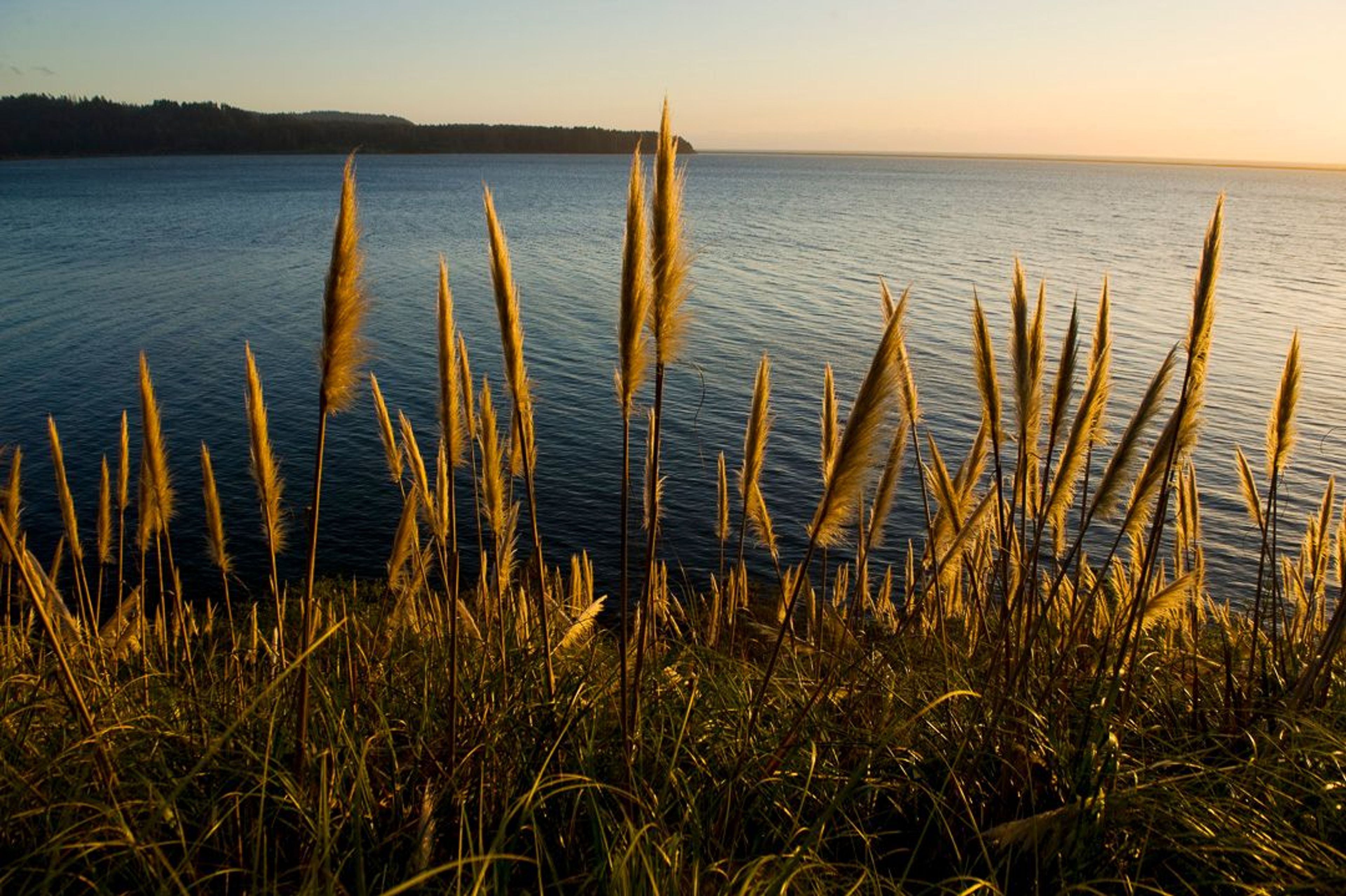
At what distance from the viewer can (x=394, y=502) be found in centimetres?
2084

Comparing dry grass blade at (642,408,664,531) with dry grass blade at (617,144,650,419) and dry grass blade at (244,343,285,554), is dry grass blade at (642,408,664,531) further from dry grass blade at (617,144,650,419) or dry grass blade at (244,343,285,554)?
dry grass blade at (244,343,285,554)

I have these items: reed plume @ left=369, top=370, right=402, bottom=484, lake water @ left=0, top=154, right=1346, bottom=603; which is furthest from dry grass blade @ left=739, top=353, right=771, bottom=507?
lake water @ left=0, top=154, right=1346, bottom=603

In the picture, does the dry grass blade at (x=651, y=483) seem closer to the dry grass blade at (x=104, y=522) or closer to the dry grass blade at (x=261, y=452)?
the dry grass blade at (x=261, y=452)

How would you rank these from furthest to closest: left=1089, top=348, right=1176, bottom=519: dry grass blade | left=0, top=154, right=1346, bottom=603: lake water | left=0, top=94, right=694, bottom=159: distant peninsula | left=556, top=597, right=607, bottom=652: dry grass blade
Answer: left=0, top=94, right=694, bottom=159: distant peninsula
left=0, top=154, right=1346, bottom=603: lake water
left=556, top=597, right=607, bottom=652: dry grass blade
left=1089, top=348, right=1176, bottom=519: dry grass blade

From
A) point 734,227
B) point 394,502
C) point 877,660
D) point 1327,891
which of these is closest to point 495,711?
point 877,660

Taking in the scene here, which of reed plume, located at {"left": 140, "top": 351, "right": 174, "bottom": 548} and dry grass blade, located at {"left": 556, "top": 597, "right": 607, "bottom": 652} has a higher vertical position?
reed plume, located at {"left": 140, "top": 351, "right": 174, "bottom": 548}

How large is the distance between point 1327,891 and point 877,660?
7.95ft

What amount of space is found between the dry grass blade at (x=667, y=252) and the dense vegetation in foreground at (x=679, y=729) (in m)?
0.01

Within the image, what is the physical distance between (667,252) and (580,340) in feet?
97.0

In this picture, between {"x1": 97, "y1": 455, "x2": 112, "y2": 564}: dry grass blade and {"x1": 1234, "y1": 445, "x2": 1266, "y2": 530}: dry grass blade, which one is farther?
{"x1": 97, "y1": 455, "x2": 112, "y2": 564}: dry grass blade

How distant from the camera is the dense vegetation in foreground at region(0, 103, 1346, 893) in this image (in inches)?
118

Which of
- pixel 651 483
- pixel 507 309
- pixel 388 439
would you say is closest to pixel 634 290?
pixel 507 309

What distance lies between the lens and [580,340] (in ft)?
106

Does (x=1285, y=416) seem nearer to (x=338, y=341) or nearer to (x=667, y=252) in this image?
(x=667, y=252)
